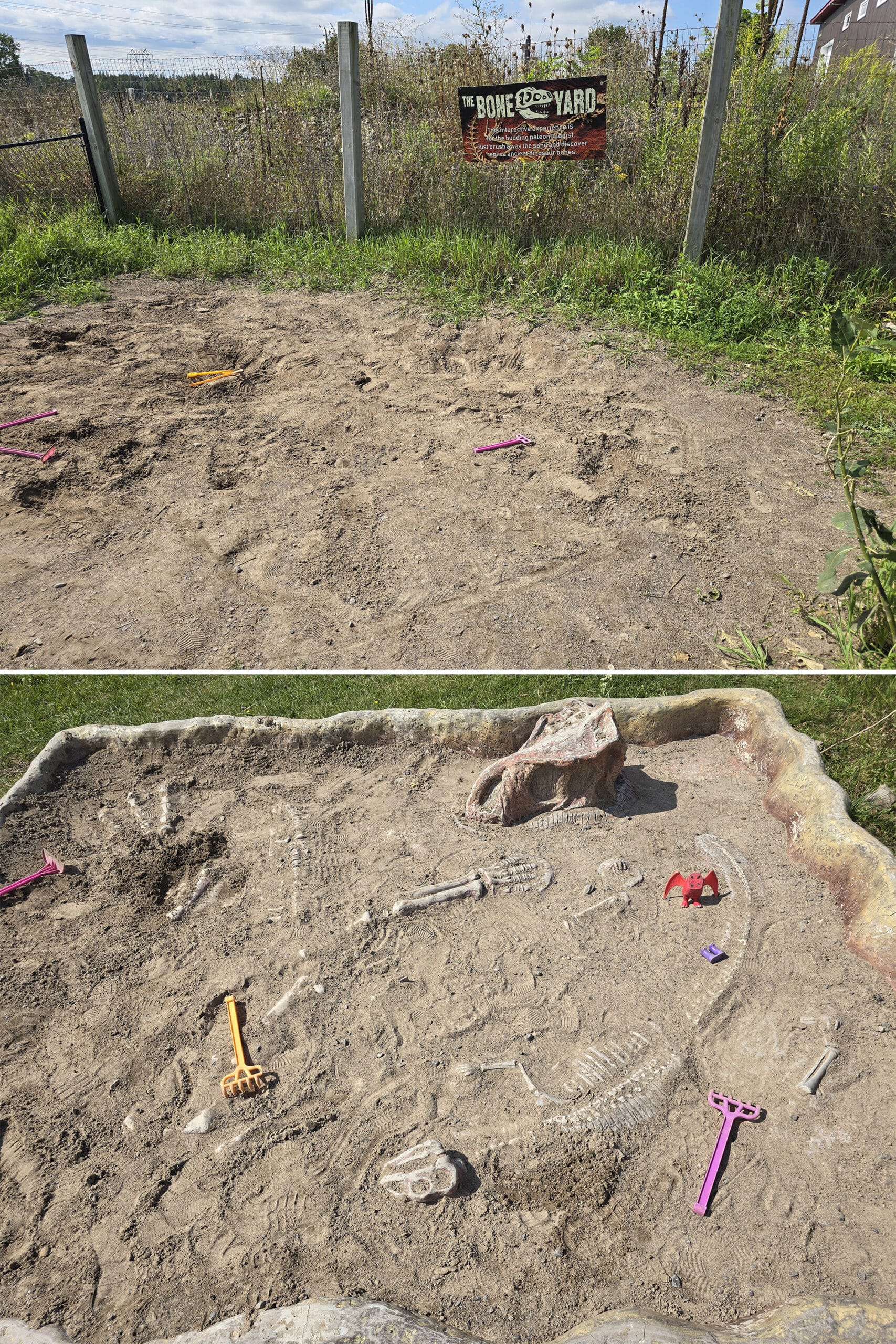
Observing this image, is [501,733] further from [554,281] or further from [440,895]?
[554,281]

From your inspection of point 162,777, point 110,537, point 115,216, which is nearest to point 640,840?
point 162,777

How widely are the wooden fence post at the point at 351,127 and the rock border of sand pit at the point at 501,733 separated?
6.55 m

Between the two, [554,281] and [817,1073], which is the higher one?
[554,281]

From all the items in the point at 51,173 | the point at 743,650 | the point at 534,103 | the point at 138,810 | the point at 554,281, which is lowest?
the point at 138,810

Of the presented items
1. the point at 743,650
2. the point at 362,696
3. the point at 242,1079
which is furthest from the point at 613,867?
the point at 362,696

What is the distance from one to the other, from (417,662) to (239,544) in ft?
4.59

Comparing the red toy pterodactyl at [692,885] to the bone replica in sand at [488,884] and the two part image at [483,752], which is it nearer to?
the two part image at [483,752]

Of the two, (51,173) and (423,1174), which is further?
(51,173)

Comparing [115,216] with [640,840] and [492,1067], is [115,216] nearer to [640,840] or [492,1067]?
[640,840]

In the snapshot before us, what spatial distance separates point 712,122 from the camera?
6.50 meters

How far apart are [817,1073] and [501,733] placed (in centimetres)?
188

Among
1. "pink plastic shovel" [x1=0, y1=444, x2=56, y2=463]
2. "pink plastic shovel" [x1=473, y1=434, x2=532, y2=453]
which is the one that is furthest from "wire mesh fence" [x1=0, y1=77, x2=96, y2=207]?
"pink plastic shovel" [x1=473, y1=434, x2=532, y2=453]

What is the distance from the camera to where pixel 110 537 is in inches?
182

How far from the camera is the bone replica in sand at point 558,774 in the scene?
350cm
